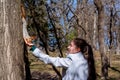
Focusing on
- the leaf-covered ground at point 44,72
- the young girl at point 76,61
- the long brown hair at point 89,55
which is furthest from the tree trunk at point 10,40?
the leaf-covered ground at point 44,72

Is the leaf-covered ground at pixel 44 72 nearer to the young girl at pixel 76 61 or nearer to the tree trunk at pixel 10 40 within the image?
the young girl at pixel 76 61

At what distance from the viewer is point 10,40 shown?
3.97 meters

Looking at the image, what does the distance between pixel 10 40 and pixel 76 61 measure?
94 centimetres

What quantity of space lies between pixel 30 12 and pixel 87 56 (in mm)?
6639

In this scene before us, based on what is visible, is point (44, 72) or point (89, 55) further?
point (44, 72)

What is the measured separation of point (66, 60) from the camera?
4.48 meters

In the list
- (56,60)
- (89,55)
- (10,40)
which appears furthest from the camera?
(89,55)

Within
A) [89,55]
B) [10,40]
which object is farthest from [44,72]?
[10,40]

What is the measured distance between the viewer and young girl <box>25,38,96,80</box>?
4445mm

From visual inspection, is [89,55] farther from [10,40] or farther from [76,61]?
[10,40]

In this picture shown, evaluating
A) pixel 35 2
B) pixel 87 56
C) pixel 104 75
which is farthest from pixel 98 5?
pixel 87 56

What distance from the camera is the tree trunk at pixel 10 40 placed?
392cm

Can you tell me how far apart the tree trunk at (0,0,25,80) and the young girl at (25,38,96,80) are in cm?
37

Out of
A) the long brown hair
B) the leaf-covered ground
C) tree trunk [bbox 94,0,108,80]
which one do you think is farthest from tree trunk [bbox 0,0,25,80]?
tree trunk [bbox 94,0,108,80]
